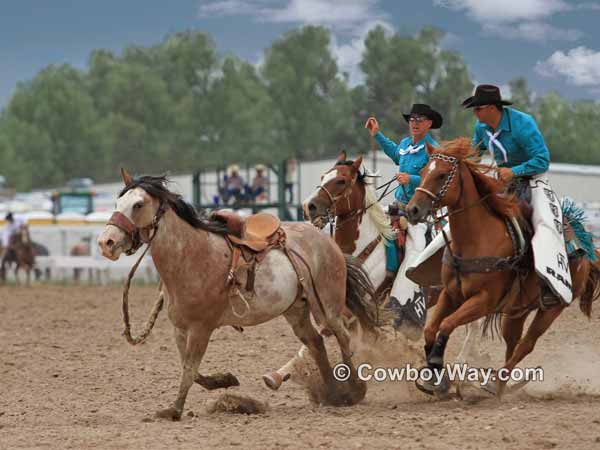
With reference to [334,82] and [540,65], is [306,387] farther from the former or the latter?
[334,82]

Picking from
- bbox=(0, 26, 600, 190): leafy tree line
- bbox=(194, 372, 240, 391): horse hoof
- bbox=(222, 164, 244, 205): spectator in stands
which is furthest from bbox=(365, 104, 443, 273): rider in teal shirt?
bbox=(0, 26, 600, 190): leafy tree line

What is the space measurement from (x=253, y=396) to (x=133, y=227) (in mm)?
1933

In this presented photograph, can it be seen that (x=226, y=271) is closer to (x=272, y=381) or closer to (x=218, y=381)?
(x=218, y=381)

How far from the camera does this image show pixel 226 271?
593cm

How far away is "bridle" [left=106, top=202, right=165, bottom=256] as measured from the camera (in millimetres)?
5484

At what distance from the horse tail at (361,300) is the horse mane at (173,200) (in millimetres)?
1147

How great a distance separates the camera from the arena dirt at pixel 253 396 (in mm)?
4902

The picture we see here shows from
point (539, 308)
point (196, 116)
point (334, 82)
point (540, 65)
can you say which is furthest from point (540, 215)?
point (196, 116)

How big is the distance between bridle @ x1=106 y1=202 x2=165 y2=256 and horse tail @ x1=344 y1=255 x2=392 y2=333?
169 cm

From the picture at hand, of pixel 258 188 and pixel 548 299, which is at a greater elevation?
pixel 258 188

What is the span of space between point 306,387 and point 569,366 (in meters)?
2.26

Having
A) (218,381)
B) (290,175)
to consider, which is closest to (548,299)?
(218,381)

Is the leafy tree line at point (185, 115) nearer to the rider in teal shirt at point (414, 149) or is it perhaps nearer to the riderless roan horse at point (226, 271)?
the rider in teal shirt at point (414, 149)

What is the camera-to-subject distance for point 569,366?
7535 millimetres
